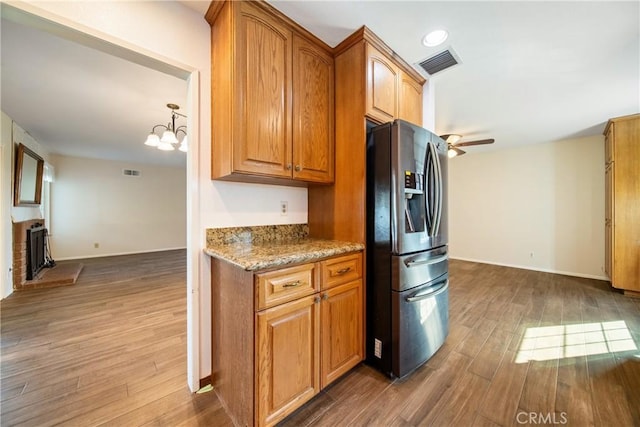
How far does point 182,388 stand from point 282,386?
0.88 meters

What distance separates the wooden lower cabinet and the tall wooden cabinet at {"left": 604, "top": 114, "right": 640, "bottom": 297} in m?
4.37

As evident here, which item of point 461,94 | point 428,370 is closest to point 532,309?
point 428,370

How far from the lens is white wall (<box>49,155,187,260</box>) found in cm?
546

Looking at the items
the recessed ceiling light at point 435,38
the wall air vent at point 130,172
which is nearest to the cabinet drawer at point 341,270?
the recessed ceiling light at point 435,38

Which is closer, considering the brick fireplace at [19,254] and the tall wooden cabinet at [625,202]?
the tall wooden cabinet at [625,202]

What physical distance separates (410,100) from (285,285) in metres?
2.00

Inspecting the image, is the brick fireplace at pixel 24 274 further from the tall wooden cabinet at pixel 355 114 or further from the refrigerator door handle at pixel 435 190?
the refrigerator door handle at pixel 435 190

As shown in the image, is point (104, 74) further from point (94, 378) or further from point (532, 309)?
point (532, 309)

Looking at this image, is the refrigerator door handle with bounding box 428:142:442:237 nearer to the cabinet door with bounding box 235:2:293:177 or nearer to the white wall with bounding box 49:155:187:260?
the cabinet door with bounding box 235:2:293:177

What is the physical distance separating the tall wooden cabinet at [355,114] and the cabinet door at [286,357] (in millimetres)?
683

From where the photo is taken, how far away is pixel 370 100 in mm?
1714

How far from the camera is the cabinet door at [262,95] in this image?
138 cm

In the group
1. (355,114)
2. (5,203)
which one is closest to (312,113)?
(355,114)

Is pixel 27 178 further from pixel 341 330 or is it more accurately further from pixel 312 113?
pixel 341 330
